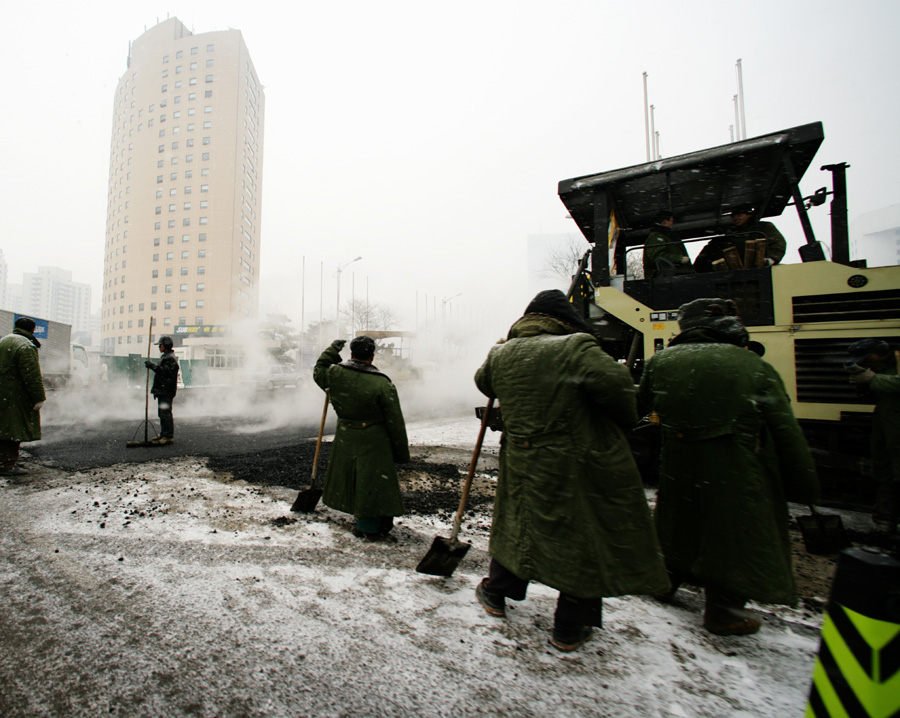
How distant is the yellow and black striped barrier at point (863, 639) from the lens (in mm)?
945

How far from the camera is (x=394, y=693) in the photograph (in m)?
1.76

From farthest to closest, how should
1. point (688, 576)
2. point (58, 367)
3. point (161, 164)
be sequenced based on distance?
1. point (161, 164)
2. point (58, 367)
3. point (688, 576)

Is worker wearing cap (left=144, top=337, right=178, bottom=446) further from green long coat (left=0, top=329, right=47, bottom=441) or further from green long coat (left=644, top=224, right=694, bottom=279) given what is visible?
green long coat (left=644, top=224, right=694, bottom=279)

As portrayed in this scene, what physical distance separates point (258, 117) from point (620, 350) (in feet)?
271

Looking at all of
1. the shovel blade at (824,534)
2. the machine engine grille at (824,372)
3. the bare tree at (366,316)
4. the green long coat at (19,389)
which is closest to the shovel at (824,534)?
the shovel blade at (824,534)

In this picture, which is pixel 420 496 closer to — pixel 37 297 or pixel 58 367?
pixel 58 367

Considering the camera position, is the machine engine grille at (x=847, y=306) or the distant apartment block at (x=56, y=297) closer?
the machine engine grille at (x=847, y=306)

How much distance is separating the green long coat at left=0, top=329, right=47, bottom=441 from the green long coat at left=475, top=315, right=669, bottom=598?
5799 millimetres

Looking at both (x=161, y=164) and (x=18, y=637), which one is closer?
(x=18, y=637)

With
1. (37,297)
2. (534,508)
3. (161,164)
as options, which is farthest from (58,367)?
(37,297)

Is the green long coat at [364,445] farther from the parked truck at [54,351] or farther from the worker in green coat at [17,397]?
the parked truck at [54,351]

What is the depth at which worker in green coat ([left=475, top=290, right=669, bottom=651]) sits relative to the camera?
1917 millimetres

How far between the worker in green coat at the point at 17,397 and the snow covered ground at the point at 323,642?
2.32m

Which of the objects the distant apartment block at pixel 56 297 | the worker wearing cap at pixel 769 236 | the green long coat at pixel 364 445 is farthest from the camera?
the distant apartment block at pixel 56 297
